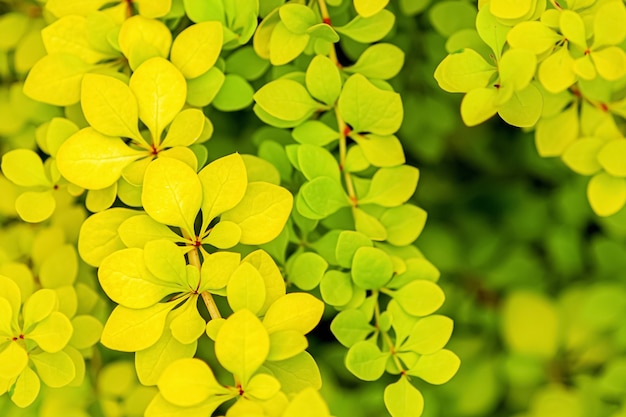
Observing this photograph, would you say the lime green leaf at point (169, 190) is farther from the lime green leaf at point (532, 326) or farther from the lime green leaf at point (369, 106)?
the lime green leaf at point (532, 326)

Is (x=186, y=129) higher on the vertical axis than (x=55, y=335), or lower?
higher

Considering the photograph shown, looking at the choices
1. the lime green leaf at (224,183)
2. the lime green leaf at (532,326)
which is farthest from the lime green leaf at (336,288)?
the lime green leaf at (532,326)

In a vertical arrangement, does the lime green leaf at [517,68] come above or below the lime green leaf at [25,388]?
above

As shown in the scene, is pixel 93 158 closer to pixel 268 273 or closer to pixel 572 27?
pixel 268 273

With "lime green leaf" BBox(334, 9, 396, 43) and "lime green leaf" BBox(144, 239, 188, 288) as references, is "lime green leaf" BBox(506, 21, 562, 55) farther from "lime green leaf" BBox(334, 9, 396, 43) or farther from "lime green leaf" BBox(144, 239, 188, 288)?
"lime green leaf" BBox(144, 239, 188, 288)

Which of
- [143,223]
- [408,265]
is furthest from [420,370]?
[143,223]

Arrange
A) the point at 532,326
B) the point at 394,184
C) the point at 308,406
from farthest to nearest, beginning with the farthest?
the point at 532,326, the point at 394,184, the point at 308,406

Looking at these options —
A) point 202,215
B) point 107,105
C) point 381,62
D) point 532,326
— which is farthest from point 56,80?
point 532,326
